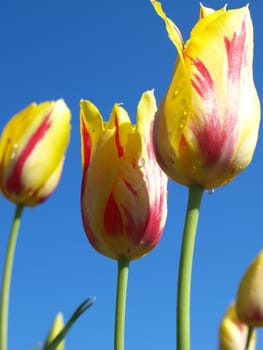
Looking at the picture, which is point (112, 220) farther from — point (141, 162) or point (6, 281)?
point (6, 281)

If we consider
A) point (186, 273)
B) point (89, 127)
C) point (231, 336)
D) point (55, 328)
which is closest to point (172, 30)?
point (89, 127)

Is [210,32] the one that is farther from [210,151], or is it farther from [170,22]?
[210,151]

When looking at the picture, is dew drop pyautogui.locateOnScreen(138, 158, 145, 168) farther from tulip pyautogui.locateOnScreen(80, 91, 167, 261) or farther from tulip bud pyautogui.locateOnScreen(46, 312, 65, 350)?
tulip bud pyautogui.locateOnScreen(46, 312, 65, 350)

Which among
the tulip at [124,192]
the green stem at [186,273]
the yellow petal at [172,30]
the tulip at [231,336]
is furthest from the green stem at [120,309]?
the tulip at [231,336]

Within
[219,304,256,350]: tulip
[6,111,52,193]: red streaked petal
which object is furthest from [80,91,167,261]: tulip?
[219,304,256,350]: tulip

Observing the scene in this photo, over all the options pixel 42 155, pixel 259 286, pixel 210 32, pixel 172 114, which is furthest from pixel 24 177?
pixel 259 286
